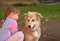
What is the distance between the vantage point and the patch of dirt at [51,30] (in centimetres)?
623

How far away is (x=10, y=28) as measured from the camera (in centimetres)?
352

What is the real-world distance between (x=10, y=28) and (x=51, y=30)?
3.40 metres

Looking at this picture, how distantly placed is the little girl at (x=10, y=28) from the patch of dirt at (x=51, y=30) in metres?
2.57

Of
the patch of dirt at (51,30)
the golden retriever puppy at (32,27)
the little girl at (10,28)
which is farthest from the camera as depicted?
the patch of dirt at (51,30)

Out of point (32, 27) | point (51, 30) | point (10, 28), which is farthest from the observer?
point (51, 30)

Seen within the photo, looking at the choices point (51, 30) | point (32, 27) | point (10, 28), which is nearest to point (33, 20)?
point (32, 27)

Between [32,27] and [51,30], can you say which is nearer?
[32,27]

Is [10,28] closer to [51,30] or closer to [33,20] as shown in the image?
[33,20]

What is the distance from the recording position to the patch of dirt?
623 centimetres

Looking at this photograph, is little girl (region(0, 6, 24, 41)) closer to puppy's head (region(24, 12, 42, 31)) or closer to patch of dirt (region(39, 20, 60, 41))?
puppy's head (region(24, 12, 42, 31))

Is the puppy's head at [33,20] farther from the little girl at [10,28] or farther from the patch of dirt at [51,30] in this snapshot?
the patch of dirt at [51,30]

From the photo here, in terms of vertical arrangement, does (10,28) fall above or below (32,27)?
above

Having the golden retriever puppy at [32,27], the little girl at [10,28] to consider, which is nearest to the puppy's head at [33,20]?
the golden retriever puppy at [32,27]

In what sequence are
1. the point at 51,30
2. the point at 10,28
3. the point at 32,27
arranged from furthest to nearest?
the point at 51,30, the point at 32,27, the point at 10,28
